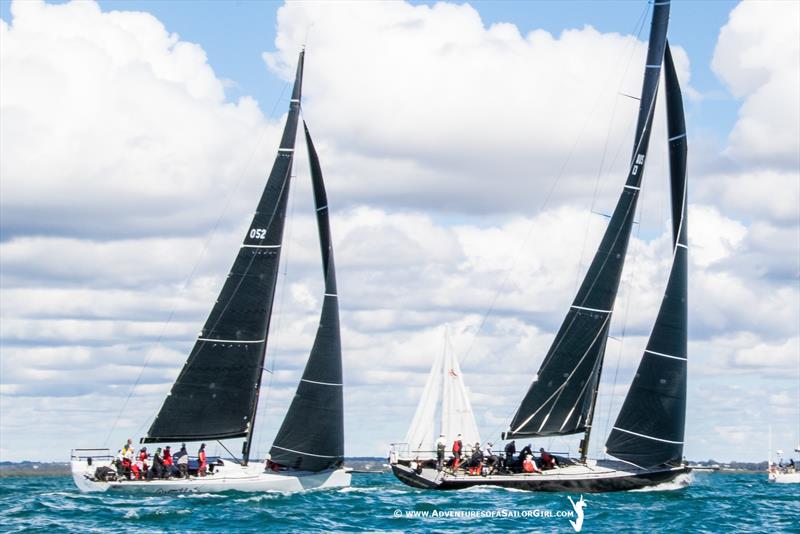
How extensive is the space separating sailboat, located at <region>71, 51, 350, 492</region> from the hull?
5.14m

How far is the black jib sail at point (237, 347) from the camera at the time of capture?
5762 centimetres

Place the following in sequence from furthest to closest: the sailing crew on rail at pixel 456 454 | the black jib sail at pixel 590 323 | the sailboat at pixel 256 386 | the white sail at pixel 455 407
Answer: the white sail at pixel 455 407 < the black jib sail at pixel 590 323 < the sailing crew on rail at pixel 456 454 < the sailboat at pixel 256 386

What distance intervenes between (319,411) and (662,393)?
15135mm

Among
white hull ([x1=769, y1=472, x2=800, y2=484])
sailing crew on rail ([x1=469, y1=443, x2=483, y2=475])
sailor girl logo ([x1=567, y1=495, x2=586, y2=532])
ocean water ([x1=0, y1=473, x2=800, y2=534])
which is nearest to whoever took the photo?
ocean water ([x1=0, y1=473, x2=800, y2=534])

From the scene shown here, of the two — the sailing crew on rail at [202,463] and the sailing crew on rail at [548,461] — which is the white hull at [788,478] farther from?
the sailing crew on rail at [202,463]

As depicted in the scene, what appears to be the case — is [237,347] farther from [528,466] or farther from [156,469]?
[528,466]

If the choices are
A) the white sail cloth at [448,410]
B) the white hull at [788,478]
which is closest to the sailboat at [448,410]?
the white sail cloth at [448,410]

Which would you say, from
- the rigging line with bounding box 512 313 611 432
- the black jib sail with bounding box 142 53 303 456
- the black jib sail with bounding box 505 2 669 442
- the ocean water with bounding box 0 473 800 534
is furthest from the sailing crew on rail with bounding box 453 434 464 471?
the black jib sail with bounding box 142 53 303 456

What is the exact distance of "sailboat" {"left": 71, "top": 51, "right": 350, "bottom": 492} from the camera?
189ft

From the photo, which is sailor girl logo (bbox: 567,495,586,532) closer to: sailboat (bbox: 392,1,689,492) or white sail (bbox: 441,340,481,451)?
sailboat (bbox: 392,1,689,492)

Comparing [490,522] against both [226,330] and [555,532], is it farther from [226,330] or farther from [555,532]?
[226,330]

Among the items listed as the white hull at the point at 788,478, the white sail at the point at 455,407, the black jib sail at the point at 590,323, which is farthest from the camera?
the white hull at the point at 788,478

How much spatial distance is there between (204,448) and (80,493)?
575cm

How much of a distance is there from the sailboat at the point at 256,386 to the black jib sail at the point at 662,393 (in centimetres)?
1285
